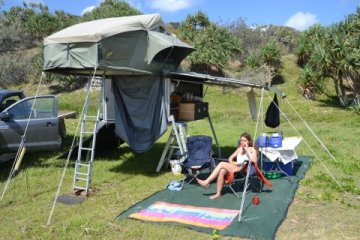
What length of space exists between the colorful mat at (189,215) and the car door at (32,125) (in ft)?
11.3

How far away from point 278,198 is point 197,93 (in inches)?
157

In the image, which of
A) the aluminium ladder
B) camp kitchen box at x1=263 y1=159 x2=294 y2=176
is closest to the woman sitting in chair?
camp kitchen box at x1=263 y1=159 x2=294 y2=176

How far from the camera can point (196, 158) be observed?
7516 millimetres

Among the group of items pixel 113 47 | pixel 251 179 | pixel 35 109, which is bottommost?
pixel 251 179

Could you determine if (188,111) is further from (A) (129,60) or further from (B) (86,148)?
(B) (86,148)

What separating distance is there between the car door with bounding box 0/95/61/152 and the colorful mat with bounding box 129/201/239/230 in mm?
3441

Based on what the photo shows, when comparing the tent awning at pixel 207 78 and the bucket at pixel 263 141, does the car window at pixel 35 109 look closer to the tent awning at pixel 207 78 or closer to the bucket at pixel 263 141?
the tent awning at pixel 207 78

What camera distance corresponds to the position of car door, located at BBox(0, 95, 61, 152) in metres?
8.11

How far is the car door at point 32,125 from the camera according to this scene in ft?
26.6

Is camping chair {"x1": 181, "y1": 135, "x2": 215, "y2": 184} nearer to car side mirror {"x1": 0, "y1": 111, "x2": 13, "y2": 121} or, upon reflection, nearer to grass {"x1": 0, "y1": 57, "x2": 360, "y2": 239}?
grass {"x1": 0, "y1": 57, "x2": 360, "y2": 239}

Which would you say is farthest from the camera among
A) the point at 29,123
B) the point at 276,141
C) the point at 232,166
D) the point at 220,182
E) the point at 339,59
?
the point at 339,59

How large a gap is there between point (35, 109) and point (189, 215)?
4813 millimetres

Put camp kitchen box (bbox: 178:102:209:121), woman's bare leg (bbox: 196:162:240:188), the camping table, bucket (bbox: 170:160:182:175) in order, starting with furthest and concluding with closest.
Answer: camp kitchen box (bbox: 178:102:209:121), bucket (bbox: 170:160:182:175), the camping table, woman's bare leg (bbox: 196:162:240:188)

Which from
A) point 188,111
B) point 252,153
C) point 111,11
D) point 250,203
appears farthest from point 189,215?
point 111,11
